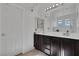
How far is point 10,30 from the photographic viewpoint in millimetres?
1550

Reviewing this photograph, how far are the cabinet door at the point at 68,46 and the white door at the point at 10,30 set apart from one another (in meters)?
0.98

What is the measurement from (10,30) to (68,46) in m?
1.24

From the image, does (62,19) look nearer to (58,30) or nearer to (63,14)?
(63,14)

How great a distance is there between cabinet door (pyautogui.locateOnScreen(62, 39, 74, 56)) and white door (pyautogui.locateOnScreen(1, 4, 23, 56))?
98 centimetres

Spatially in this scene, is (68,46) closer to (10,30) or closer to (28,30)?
(28,30)

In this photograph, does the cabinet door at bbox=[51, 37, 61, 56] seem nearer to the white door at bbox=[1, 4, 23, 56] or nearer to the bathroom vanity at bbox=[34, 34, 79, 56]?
the bathroom vanity at bbox=[34, 34, 79, 56]

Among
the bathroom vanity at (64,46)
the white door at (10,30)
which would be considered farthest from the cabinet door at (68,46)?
the white door at (10,30)

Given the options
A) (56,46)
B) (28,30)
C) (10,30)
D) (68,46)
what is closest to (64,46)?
(68,46)

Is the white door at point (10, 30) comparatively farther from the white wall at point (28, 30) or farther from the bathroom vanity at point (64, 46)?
the bathroom vanity at point (64, 46)

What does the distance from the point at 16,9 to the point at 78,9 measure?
1166 mm

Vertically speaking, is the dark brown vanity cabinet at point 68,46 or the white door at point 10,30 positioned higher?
the white door at point 10,30

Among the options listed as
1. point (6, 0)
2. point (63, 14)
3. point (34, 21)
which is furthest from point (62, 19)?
point (6, 0)

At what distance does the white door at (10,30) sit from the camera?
4.83 feet

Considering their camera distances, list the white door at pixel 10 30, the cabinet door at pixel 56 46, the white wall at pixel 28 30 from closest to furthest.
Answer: the white door at pixel 10 30 → the white wall at pixel 28 30 → the cabinet door at pixel 56 46
